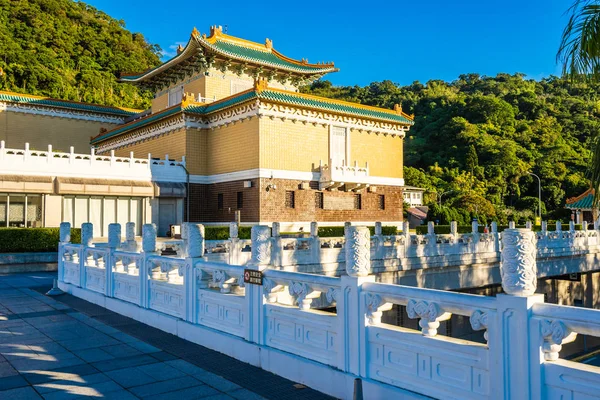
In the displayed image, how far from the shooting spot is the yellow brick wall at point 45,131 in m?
34.8

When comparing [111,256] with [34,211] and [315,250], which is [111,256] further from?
[34,211]

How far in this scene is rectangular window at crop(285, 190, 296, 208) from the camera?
88.2ft

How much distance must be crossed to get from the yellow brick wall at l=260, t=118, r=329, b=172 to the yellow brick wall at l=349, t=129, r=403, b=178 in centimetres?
227

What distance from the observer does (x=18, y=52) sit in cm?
6075

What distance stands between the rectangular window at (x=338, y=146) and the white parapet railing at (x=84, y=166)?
848 centimetres

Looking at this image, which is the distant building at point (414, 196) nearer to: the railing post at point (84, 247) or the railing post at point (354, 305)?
the railing post at point (84, 247)

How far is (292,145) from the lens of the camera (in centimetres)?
2706

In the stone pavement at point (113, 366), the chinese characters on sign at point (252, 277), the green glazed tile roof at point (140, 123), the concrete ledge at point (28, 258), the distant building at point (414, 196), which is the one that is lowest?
the stone pavement at point (113, 366)

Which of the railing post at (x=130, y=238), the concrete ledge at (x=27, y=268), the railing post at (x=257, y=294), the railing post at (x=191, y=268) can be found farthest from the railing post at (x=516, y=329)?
the concrete ledge at (x=27, y=268)

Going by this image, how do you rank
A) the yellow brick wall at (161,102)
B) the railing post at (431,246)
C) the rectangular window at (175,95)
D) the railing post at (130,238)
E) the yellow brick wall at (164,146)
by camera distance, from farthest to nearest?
the yellow brick wall at (161,102)
the rectangular window at (175,95)
the yellow brick wall at (164,146)
the railing post at (431,246)
the railing post at (130,238)

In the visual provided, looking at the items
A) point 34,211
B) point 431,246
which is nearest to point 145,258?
point 431,246

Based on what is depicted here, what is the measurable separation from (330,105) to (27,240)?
16388 mm

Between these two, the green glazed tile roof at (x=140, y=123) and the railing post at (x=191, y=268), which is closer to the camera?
the railing post at (x=191, y=268)

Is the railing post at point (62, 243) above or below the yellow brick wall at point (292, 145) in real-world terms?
below
